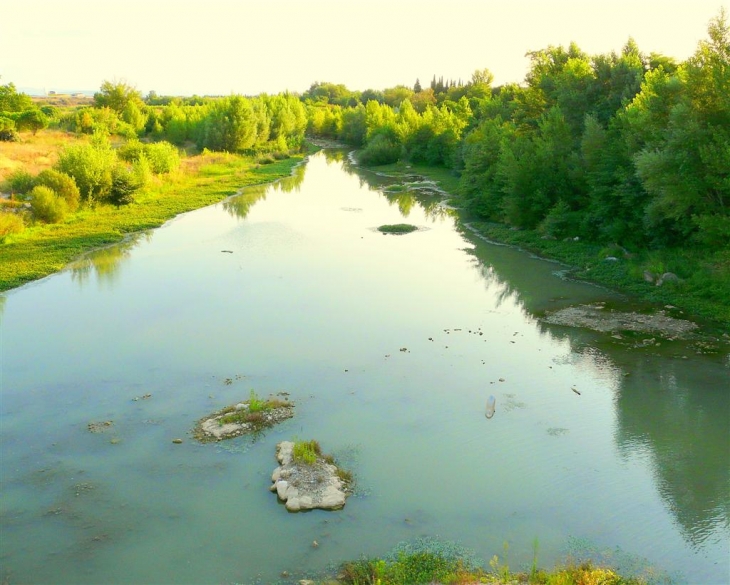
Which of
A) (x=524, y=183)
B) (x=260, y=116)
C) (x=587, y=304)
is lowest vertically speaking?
(x=587, y=304)

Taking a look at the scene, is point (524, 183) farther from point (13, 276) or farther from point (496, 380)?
point (13, 276)

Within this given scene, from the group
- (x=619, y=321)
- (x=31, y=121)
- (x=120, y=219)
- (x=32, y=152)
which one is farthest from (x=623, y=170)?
(x=31, y=121)

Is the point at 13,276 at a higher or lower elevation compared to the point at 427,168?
lower

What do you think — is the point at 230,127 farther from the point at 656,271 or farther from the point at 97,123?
the point at 656,271

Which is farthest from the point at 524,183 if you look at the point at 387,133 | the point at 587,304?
the point at 387,133

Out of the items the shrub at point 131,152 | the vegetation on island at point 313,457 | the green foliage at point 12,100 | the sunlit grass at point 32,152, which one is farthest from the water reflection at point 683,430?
the green foliage at point 12,100

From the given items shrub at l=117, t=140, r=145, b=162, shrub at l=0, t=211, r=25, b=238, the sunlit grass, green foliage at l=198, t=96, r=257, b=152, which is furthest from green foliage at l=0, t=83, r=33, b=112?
shrub at l=0, t=211, r=25, b=238
